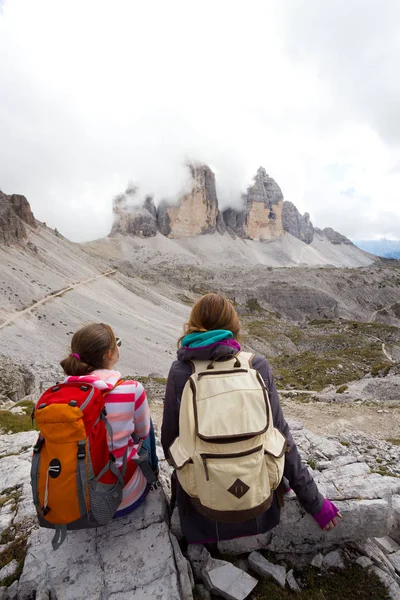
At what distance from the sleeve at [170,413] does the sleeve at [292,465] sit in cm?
102

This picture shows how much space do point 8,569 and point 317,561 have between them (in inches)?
151

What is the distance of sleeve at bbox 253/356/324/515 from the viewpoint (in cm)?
380

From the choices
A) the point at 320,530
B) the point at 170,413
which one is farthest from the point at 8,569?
the point at 320,530

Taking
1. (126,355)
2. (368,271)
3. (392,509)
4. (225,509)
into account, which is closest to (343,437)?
(392,509)

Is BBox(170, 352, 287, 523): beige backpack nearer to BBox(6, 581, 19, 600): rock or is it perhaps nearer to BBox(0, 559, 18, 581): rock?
BBox(6, 581, 19, 600): rock

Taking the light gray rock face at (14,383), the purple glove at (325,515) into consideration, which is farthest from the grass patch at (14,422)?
the purple glove at (325,515)

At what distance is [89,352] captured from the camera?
3.84m

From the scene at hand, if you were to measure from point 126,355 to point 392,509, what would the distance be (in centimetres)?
3135

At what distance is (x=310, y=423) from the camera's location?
47.9 feet

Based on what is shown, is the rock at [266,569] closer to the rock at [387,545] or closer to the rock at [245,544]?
the rock at [245,544]

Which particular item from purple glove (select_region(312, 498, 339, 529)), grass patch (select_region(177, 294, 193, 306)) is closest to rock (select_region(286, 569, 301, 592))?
purple glove (select_region(312, 498, 339, 529))

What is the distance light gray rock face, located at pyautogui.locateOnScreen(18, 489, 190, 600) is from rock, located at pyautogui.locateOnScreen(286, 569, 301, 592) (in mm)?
1268

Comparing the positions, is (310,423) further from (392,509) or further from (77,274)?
(77,274)

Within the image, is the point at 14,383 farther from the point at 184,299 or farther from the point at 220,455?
the point at 184,299
